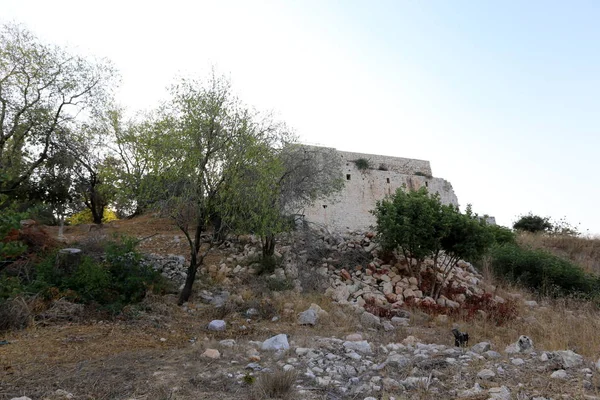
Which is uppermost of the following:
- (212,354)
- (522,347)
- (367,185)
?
(367,185)

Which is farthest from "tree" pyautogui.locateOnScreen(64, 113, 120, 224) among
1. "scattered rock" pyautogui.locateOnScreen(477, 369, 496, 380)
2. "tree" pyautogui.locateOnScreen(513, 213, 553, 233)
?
"tree" pyautogui.locateOnScreen(513, 213, 553, 233)

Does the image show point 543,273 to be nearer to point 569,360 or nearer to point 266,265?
point 266,265

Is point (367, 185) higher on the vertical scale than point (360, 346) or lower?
higher

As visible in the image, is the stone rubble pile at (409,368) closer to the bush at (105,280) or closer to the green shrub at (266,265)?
the bush at (105,280)

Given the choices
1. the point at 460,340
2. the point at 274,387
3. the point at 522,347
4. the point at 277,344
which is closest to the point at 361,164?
the point at 460,340

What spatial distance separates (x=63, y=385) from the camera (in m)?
4.28

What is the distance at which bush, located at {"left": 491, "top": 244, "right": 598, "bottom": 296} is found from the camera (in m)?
12.8

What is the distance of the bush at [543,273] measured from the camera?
503 inches

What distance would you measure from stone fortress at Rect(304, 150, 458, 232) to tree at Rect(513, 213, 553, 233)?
27.4 feet

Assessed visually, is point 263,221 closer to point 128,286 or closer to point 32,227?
point 128,286

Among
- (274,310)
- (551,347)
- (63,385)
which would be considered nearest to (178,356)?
(63,385)

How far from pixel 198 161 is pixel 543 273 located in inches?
462

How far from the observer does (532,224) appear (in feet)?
88.7

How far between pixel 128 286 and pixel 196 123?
3.75m
